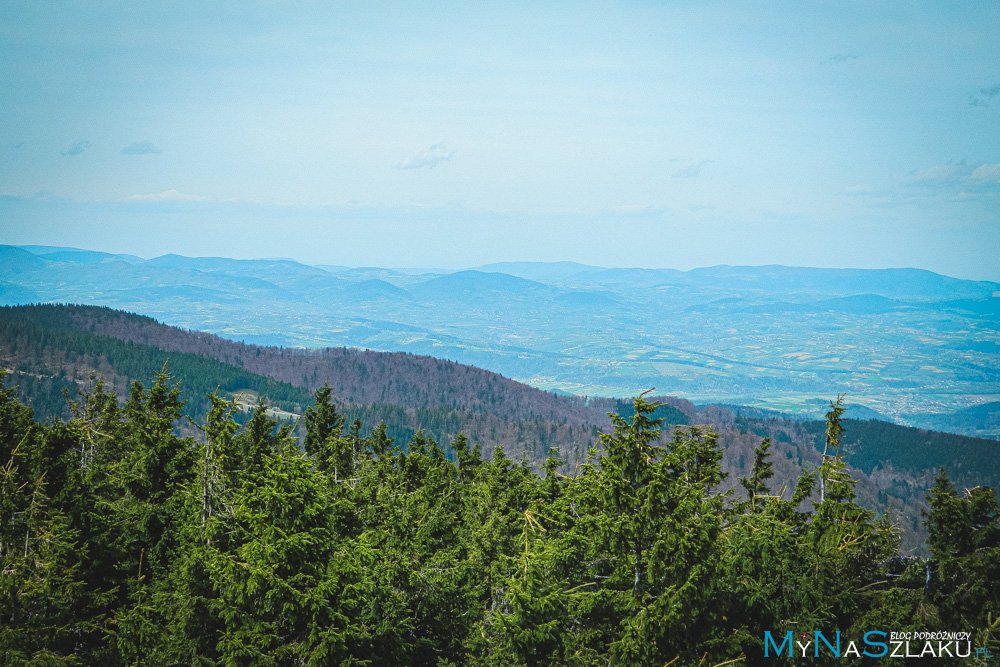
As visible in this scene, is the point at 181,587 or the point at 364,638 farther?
the point at 181,587

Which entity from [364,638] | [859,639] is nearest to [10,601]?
[364,638]

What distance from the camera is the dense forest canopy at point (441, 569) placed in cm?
1476

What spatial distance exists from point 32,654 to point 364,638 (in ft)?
29.7

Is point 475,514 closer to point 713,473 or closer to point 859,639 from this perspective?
point 713,473

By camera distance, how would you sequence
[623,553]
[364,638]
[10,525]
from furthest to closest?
1. [10,525]
2. [623,553]
3. [364,638]

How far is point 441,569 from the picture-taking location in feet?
66.7

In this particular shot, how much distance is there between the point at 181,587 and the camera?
16172 millimetres

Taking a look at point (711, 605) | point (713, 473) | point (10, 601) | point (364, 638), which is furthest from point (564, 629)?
point (10, 601)

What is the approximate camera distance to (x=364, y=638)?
14594 millimetres

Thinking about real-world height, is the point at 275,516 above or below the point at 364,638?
above

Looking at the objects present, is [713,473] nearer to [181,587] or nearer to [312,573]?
[312,573]

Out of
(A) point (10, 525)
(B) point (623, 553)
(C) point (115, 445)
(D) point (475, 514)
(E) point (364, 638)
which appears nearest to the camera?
(E) point (364, 638)

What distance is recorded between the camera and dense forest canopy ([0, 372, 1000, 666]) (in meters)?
14.8

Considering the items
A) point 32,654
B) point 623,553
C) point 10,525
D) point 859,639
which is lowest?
point 32,654
